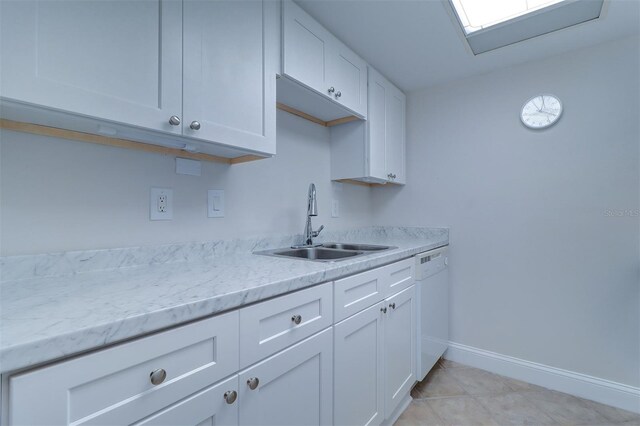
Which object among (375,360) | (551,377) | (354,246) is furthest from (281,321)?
(551,377)

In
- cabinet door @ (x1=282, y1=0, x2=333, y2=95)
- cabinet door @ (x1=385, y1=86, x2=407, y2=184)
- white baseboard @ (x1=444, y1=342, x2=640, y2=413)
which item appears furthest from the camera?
cabinet door @ (x1=385, y1=86, x2=407, y2=184)

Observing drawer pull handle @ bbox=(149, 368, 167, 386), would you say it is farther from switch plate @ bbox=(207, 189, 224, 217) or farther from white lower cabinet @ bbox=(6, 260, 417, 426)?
switch plate @ bbox=(207, 189, 224, 217)

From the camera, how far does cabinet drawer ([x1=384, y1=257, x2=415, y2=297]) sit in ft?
4.78

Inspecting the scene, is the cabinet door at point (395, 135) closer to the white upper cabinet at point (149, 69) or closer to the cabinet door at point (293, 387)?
the white upper cabinet at point (149, 69)

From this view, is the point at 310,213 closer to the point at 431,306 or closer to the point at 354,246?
the point at 354,246

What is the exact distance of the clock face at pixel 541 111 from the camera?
197cm

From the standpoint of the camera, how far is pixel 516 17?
5.30 feet

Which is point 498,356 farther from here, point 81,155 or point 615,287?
point 81,155

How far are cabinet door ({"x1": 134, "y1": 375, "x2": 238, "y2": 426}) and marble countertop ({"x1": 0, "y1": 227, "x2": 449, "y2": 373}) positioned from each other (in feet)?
0.59

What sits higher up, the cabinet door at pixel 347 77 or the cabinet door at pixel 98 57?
the cabinet door at pixel 347 77

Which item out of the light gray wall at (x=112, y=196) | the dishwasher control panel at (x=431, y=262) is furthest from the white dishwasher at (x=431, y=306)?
the light gray wall at (x=112, y=196)

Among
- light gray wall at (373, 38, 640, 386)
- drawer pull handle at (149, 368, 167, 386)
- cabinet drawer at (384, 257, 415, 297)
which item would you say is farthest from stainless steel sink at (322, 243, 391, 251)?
drawer pull handle at (149, 368, 167, 386)

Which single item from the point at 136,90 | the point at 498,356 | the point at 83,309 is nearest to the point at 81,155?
the point at 136,90

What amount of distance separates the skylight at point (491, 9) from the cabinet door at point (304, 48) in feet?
2.29
